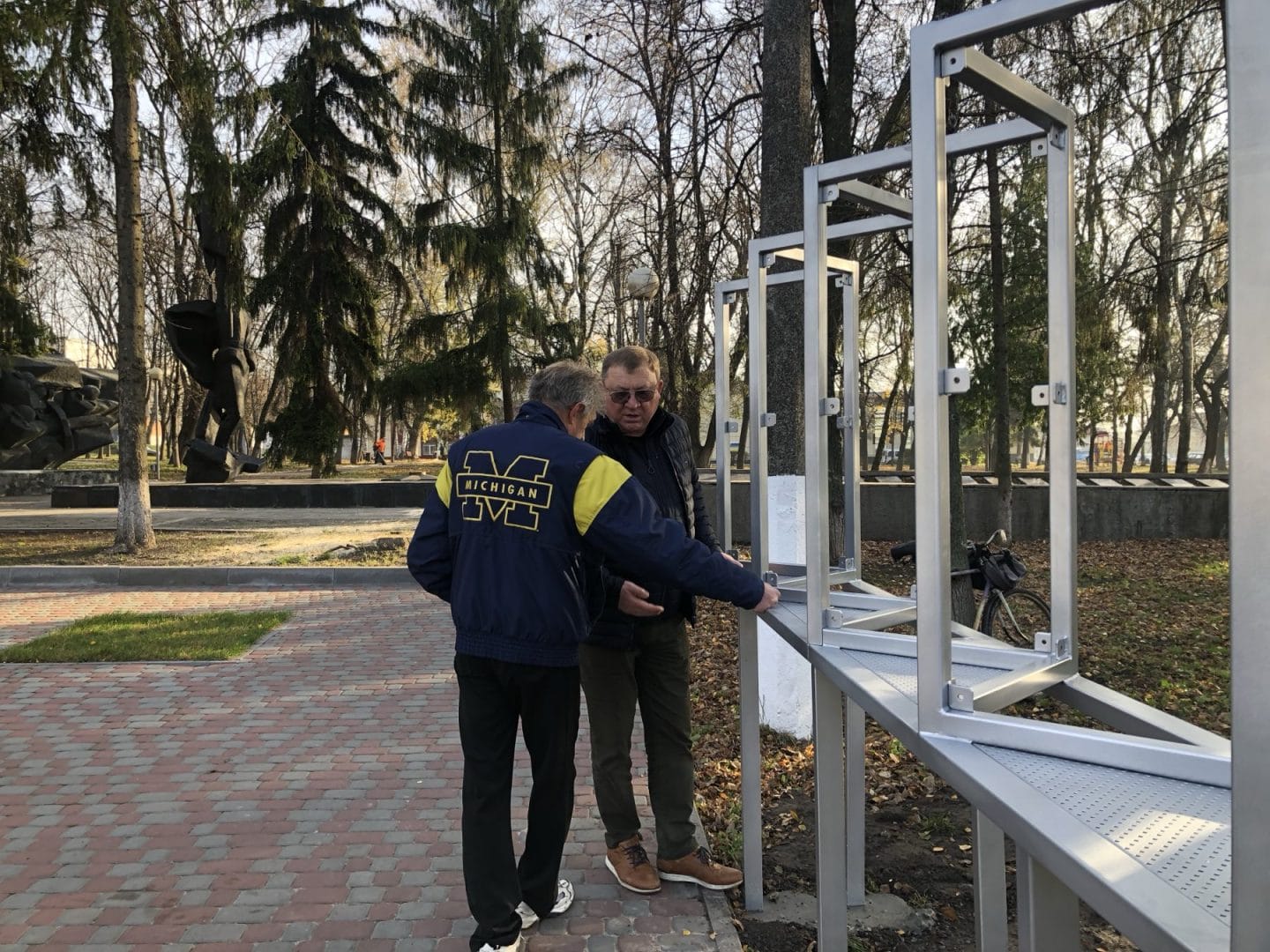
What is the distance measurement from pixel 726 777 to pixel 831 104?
5667 millimetres

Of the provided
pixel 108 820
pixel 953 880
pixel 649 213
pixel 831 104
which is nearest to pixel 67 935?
pixel 108 820

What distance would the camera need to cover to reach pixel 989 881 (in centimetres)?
236

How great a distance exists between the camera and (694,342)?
16734mm

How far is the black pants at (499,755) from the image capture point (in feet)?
9.60

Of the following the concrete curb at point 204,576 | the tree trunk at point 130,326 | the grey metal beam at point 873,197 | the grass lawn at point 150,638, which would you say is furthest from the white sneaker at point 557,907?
the tree trunk at point 130,326

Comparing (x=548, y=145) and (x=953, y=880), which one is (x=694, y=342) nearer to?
(x=548, y=145)

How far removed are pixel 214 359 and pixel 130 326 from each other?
984cm

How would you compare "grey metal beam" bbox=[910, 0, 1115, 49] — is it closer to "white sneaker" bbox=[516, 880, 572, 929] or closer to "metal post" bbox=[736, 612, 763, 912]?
"metal post" bbox=[736, 612, 763, 912]

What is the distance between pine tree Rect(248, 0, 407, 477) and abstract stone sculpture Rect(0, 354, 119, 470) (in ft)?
30.6

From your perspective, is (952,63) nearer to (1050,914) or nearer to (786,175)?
(1050,914)

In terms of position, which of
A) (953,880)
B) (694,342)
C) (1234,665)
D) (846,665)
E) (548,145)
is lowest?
(953,880)

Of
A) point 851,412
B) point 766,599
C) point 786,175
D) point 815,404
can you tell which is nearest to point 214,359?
point 786,175

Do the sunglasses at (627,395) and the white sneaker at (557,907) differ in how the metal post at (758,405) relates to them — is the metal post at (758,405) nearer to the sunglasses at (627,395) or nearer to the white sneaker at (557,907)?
the sunglasses at (627,395)

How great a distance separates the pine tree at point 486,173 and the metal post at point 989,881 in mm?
19101
